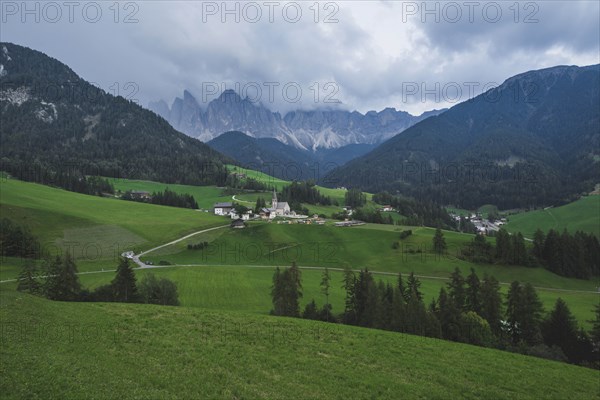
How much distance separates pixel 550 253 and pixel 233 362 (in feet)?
346

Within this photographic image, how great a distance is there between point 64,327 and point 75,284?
83.1ft

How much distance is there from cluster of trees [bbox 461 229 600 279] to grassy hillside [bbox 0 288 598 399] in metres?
73.5

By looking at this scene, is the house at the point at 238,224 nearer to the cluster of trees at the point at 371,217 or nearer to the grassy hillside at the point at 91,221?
the grassy hillside at the point at 91,221

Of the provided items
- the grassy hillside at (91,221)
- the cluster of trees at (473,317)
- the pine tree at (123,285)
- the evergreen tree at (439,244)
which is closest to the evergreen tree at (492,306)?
the cluster of trees at (473,317)

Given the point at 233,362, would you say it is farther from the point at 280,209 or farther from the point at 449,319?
the point at 280,209

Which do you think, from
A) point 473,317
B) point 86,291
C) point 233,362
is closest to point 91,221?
point 86,291

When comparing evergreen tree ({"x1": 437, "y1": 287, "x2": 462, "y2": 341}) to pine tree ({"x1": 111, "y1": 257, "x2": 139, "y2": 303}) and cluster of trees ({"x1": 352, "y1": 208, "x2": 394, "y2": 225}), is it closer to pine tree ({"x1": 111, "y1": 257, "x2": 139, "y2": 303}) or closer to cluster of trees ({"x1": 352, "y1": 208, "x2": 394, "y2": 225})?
pine tree ({"x1": 111, "y1": 257, "x2": 139, "y2": 303})

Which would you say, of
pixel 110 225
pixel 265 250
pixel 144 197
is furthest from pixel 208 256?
pixel 144 197

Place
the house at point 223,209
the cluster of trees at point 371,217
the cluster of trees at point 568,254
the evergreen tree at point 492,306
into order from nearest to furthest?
the evergreen tree at point 492,306
the cluster of trees at point 568,254
the cluster of trees at point 371,217
the house at point 223,209

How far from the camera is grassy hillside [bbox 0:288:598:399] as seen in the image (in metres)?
18.0

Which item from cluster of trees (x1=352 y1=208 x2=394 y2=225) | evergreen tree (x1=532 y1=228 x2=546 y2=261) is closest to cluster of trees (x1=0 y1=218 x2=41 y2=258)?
cluster of trees (x1=352 y1=208 x2=394 y2=225)

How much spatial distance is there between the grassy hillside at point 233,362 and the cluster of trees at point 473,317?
36.5 ft

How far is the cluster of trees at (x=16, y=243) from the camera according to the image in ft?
243

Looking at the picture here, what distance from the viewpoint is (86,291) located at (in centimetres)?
4891
